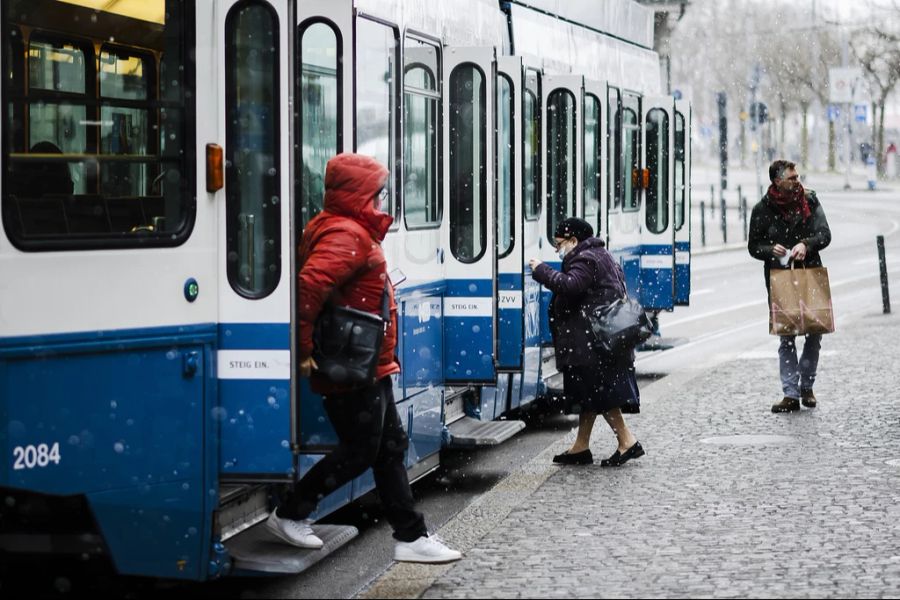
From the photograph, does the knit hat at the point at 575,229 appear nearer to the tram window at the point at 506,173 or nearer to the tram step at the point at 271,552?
the tram window at the point at 506,173

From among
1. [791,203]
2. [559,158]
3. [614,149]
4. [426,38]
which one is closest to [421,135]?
[426,38]

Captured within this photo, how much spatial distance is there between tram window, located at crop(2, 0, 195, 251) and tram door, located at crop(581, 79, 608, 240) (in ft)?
23.7

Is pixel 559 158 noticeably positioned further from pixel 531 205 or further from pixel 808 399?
pixel 808 399

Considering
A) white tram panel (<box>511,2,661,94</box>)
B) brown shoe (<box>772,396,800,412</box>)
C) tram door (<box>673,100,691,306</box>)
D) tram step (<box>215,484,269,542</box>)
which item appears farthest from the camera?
tram door (<box>673,100,691,306</box>)

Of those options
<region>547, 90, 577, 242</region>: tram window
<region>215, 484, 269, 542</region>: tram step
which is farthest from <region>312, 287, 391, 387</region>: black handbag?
<region>547, 90, 577, 242</region>: tram window

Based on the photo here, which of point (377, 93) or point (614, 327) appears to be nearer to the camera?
point (377, 93)

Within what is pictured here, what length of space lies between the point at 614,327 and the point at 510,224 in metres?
1.16

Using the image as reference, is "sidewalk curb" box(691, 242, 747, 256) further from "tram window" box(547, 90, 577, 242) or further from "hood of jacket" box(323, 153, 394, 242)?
"hood of jacket" box(323, 153, 394, 242)

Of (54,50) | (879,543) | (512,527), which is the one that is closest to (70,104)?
(54,50)

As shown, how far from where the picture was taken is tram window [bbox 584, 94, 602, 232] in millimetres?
13789

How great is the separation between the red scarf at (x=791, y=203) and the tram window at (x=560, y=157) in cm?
152

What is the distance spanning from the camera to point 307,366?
22.8 feet

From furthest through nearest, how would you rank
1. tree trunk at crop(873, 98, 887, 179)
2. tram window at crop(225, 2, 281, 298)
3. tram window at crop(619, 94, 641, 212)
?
1. tree trunk at crop(873, 98, 887, 179)
2. tram window at crop(619, 94, 641, 212)
3. tram window at crop(225, 2, 281, 298)

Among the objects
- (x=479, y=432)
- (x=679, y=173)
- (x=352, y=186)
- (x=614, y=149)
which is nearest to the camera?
(x=352, y=186)
